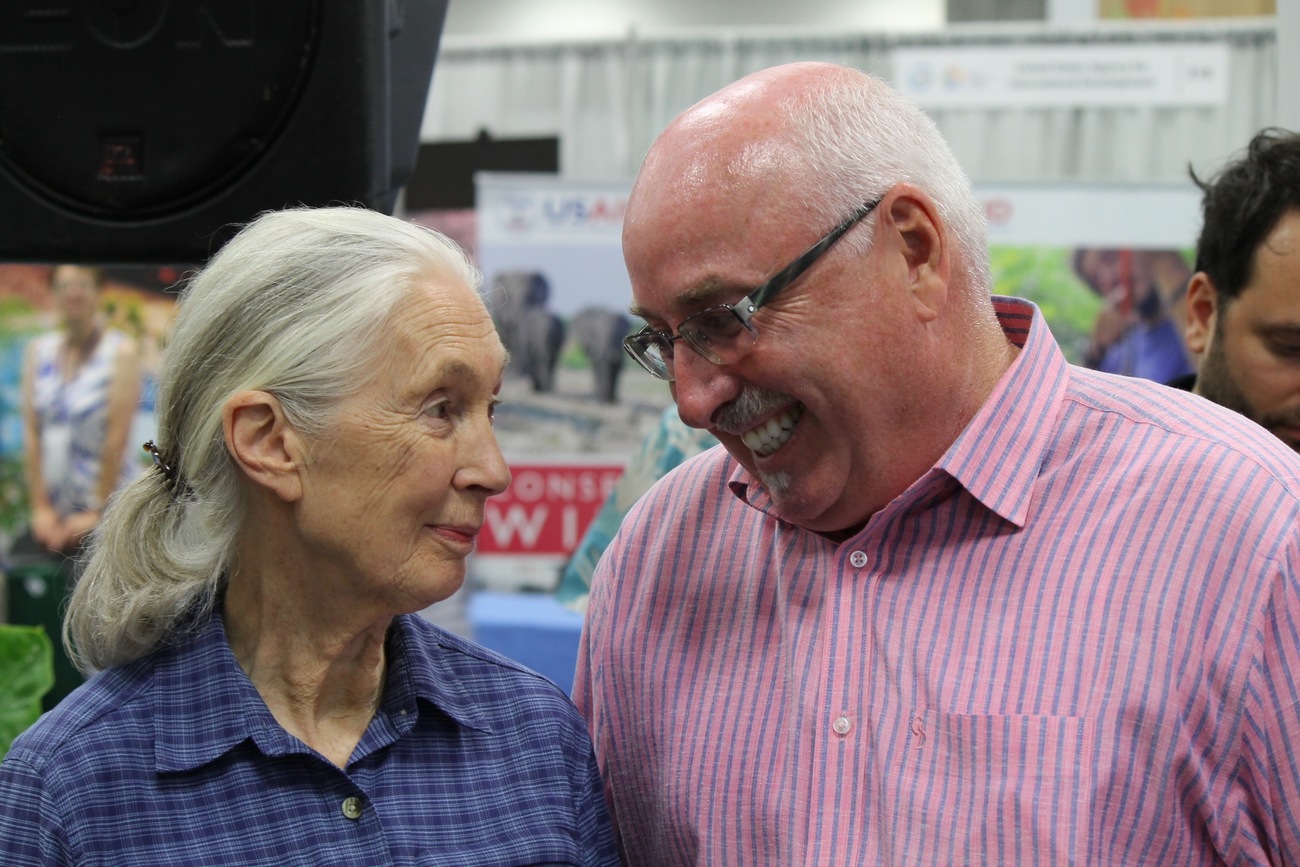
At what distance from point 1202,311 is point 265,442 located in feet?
4.85

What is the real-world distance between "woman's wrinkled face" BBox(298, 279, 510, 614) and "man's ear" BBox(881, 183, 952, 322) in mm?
449

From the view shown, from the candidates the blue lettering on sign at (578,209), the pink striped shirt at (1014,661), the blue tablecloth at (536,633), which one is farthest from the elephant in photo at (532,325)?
the pink striped shirt at (1014,661)

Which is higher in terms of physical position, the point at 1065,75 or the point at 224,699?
the point at 1065,75

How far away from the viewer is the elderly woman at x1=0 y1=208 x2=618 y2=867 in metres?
1.36

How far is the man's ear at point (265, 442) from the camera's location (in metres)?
1.40

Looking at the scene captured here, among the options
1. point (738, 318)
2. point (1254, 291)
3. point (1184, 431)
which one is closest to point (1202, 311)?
point (1254, 291)

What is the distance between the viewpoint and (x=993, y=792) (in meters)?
1.33

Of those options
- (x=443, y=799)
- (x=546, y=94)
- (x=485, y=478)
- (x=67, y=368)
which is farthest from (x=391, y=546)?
(x=546, y=94)

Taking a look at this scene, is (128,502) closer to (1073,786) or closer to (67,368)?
(1073,786)

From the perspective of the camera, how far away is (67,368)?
5.81 m

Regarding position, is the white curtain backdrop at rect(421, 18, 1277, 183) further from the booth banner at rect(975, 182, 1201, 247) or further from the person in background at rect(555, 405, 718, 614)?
the person in background at rect(555, 405, 718, 614)

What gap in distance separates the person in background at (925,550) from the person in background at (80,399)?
4.74 meters

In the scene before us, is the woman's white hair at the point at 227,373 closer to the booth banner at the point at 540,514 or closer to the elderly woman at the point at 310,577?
the elderly woman at the point at 310,577

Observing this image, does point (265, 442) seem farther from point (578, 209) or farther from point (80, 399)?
point (80, 399)
